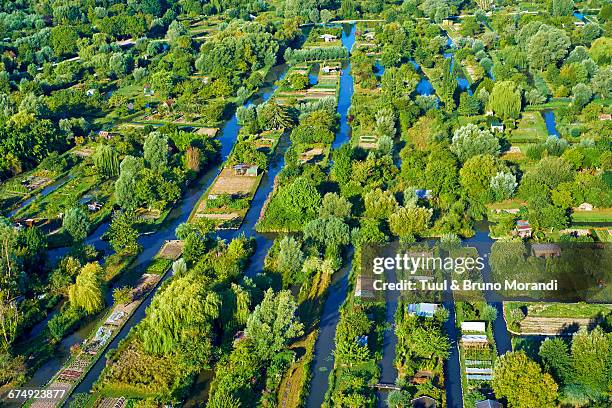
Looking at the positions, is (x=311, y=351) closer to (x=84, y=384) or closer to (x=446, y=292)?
(x=446, y=292)

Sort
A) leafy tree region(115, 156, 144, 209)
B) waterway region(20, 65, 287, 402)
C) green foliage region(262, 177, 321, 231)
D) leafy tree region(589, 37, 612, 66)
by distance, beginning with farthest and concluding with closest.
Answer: leafy tree region(589, 37, 612, 66), leafy tree region(115, 156, 144, 209), green foliage region(262, 177, 321, 231), waterway region(20, 65, 287, 402)

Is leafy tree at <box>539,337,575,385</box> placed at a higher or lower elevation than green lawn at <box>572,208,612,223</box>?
higher

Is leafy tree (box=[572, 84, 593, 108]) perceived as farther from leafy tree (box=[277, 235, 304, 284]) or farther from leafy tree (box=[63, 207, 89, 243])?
leafy tree (box=[63, 207, 89, 243])

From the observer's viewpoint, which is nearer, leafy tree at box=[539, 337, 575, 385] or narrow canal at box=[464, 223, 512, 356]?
leafy tree at box=[539, 337, 575, 385]

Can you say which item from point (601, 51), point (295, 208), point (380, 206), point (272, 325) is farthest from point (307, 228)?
point (601, 51)

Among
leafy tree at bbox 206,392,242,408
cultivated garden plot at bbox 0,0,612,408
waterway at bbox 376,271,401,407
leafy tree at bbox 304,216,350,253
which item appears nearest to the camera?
leafy tree at bbox 206,392,242,408

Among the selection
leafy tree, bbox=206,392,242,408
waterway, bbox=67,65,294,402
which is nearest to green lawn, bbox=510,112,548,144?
waterway, bbox=67,65,294,402

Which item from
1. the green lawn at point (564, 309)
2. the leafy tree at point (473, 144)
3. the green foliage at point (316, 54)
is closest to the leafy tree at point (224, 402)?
the green lawn at point (564, 309)
